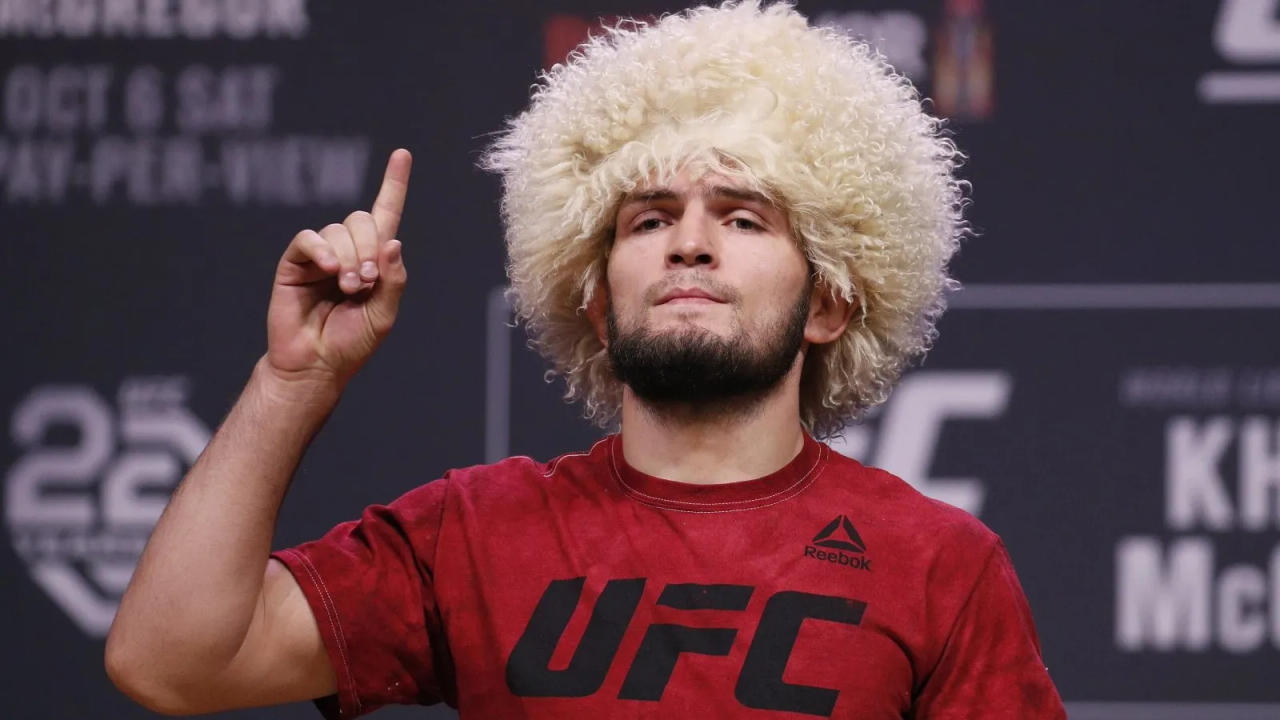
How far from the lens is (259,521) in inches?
63.9

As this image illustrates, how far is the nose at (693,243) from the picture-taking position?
5.93ft

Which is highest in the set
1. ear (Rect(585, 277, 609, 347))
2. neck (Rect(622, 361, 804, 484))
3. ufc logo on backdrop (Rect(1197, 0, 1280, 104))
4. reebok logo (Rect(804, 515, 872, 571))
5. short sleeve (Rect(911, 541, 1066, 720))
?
ufc logo on backdrop (Rect(1197, 0, 1280, 104))

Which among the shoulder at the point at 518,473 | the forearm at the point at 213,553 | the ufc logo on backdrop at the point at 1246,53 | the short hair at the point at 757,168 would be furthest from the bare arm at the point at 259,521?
the ufc logo on backdrop at the point at 1246,53

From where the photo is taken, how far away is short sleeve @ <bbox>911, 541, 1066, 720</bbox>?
170 cm

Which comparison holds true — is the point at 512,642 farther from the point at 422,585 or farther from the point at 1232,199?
the point at 1232,199

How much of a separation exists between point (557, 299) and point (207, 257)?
118 cm

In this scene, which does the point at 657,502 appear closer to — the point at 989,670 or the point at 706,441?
the point at 706,441

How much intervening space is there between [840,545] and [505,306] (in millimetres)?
1315

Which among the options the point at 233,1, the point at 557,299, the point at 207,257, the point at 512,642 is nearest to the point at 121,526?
the point at 207,257

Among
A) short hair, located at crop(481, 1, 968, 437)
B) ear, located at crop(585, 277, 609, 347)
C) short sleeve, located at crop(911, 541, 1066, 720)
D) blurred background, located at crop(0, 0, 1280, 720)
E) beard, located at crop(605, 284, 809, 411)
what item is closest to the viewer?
short sleeve, located at crop(911, 541, 1066, 720)

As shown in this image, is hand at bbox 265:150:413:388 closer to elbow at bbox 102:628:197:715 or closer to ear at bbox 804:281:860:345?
elbow at bbox 102:628:197:715

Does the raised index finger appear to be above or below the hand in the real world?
above

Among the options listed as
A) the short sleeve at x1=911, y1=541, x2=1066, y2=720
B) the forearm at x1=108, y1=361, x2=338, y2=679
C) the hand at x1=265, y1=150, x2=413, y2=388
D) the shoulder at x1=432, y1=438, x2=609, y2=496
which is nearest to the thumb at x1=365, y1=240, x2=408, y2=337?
the hand at x1=265, y1=150, x2=413, y2=388

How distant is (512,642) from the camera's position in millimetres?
1717
